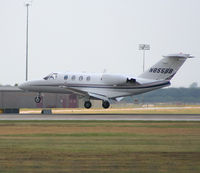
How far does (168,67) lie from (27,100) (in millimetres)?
32508

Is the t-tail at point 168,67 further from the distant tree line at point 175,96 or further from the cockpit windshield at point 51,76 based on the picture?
the distant tree line at point 175,96

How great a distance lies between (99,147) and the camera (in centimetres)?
2845

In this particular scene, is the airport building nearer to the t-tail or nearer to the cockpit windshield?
the cockpit windshield

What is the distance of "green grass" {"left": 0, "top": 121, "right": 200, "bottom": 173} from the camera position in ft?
74.1

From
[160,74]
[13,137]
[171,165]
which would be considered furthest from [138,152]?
[160,74]

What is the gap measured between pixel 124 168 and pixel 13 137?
12202 millimetres

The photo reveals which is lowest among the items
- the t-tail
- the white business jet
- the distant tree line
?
the distant tree line

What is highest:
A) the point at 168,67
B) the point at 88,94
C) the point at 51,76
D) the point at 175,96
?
the point at 168,67

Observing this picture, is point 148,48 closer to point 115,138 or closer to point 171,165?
point 115,138

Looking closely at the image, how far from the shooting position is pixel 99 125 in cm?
4178

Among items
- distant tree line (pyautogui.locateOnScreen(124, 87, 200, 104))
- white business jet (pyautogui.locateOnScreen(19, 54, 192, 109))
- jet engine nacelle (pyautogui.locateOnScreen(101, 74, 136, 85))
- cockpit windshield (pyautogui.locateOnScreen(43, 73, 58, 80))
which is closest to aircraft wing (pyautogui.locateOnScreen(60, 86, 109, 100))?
white business jet (pyautogui.locateOnScreen(19, 54, 192, 109))

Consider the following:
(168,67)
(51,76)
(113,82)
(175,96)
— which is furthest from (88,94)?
(175,96)

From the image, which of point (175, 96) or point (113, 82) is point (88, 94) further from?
point (175, 96)

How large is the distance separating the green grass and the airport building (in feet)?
122
